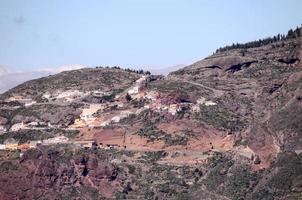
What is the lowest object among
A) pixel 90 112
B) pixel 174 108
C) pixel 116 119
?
pixel 116 119

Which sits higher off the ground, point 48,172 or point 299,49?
point 299,49

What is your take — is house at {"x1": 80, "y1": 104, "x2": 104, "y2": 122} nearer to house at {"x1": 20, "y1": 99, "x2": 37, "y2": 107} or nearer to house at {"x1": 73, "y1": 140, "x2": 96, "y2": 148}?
house at {"x1": 73, "y1": 140, "x2": 96, "y2": 148}

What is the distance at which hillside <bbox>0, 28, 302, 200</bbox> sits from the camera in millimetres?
65000

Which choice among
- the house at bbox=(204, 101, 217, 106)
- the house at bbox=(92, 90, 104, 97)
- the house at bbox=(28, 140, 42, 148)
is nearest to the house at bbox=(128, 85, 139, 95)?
the house at bbox=(92, 90, 104, 97)

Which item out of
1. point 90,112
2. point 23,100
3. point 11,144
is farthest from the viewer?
point 23,100

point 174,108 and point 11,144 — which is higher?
point 174,108

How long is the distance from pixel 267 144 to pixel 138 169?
14.0 meters

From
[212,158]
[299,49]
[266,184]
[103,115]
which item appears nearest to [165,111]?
[103,115]

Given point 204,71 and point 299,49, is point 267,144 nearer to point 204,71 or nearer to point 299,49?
point 299,49

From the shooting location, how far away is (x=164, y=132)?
8175 centimetres

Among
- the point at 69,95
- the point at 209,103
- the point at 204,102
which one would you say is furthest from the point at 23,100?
the point at 209,103

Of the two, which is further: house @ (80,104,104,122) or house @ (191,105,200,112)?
house @ (80,104,104,122)

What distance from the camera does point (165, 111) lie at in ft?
281

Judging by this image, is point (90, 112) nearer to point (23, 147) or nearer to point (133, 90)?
point (133, 90)
